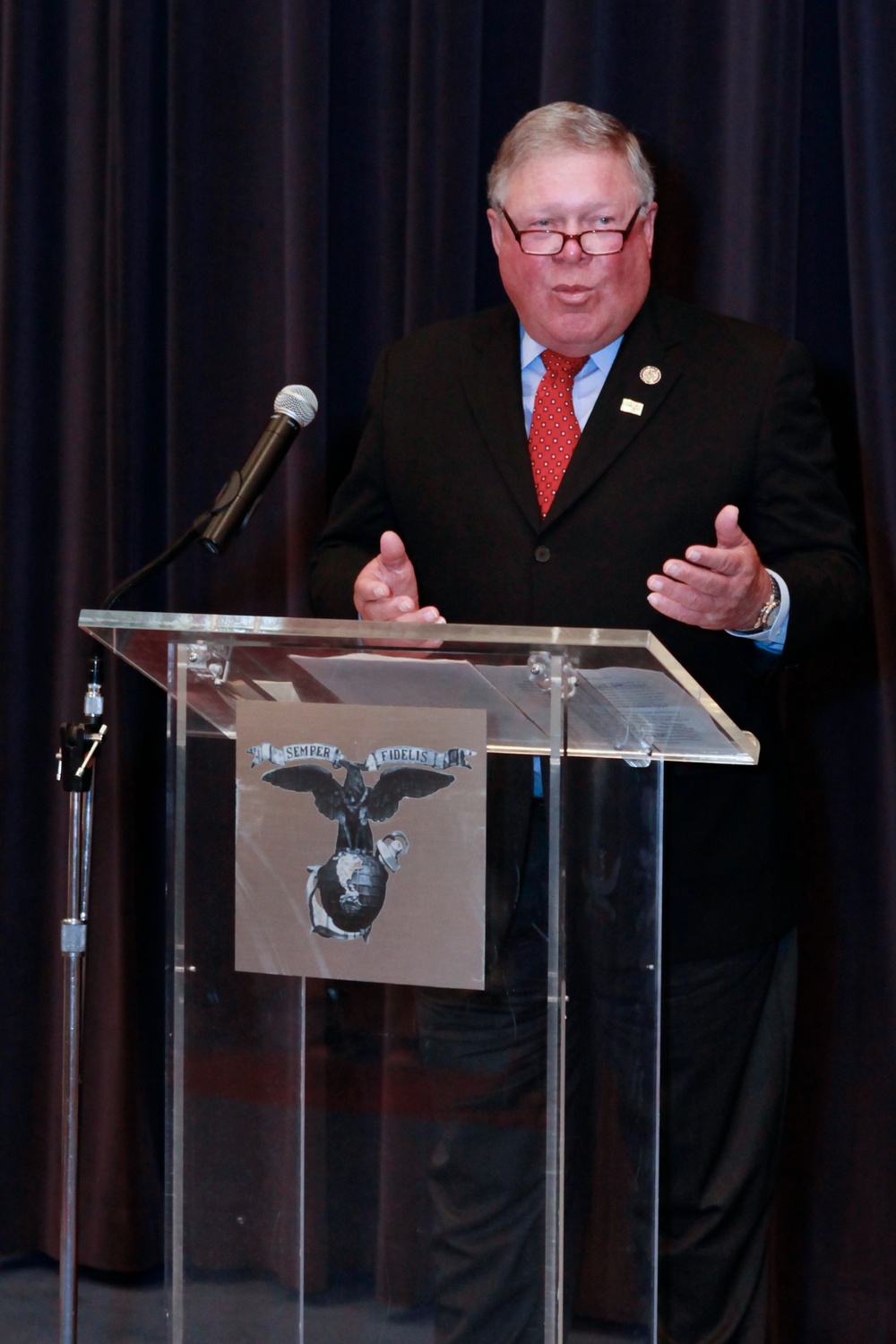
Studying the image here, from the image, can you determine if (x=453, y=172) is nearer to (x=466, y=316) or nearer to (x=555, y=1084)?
(x=466, y=316)

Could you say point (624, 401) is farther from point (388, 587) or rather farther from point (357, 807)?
point (357, 807)

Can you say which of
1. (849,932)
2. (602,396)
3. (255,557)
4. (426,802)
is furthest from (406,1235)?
(255,557)

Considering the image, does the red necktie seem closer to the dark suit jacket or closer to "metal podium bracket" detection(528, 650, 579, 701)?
the dark suit jacket

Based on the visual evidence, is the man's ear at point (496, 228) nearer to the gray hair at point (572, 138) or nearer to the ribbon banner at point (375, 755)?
the gray hair at point (572, 138)

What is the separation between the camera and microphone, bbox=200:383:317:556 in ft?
4.89

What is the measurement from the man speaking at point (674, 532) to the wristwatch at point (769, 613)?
2cm

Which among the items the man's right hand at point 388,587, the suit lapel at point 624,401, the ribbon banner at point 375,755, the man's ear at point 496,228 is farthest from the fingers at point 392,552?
the man's ear at point 496,228

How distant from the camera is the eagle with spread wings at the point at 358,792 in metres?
1.32

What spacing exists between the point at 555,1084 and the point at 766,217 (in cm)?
157

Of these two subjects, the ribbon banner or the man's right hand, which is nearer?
the ribbon banner

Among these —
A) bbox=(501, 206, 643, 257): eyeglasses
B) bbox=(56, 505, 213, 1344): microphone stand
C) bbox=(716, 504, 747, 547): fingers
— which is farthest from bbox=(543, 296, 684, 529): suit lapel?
bbox=(56, 505, 213, 1344): microphone stand

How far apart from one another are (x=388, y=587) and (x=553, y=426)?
0.51 m

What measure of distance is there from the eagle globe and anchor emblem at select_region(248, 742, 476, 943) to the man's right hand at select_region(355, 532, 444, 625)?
0.20 meters

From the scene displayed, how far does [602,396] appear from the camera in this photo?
194cm
